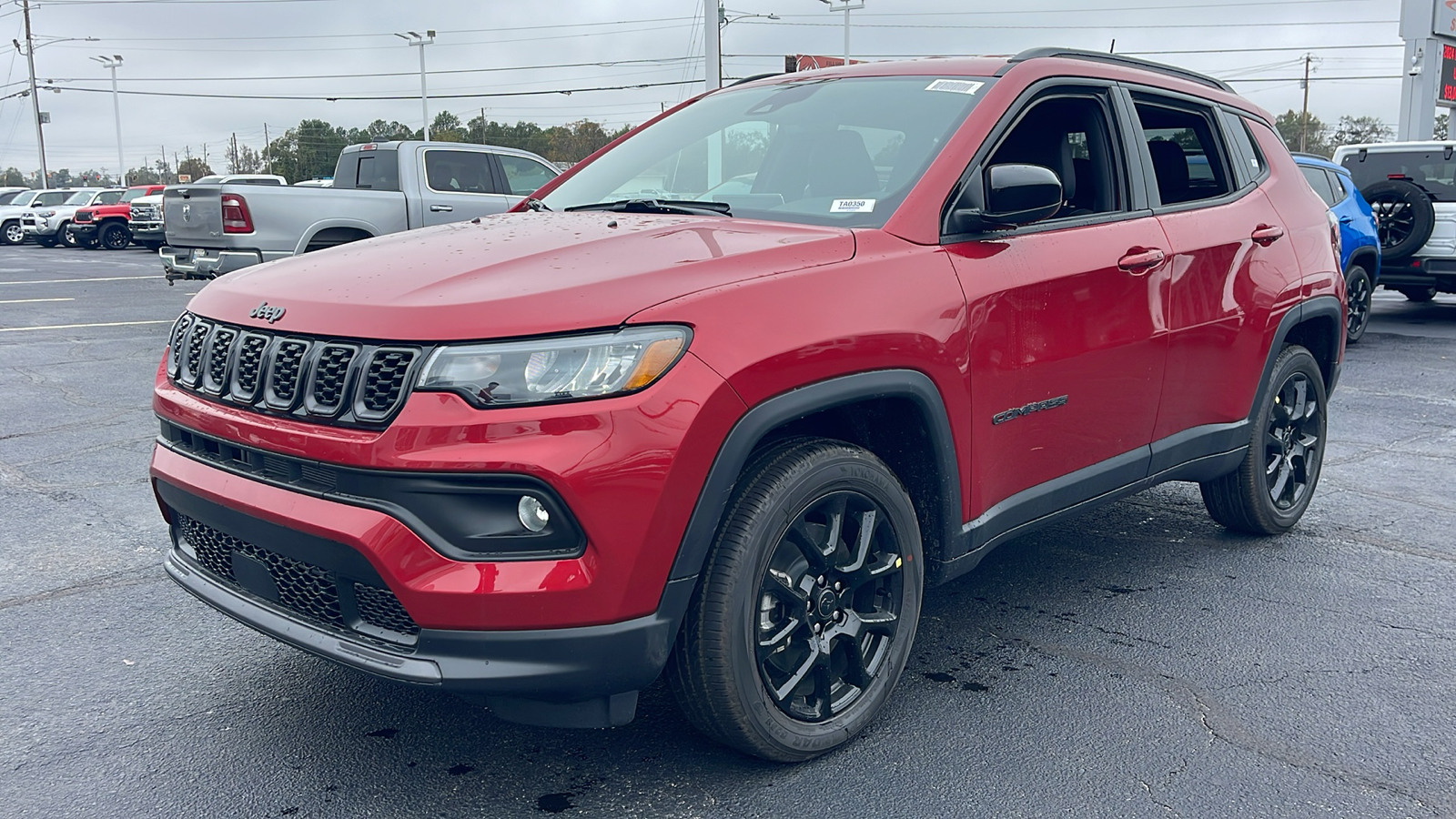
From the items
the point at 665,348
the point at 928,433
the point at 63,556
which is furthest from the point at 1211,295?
the point at 63,556

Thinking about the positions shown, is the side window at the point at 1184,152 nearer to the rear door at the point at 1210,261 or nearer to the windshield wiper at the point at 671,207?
the rear door at the point at 1210,261

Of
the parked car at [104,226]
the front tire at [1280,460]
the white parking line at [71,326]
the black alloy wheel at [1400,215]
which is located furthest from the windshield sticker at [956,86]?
the parked car at [104,226]

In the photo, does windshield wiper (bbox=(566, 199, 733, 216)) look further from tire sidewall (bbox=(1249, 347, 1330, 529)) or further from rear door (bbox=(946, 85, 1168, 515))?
tire sidewall (bbox=(1249, 347, 1330, 529))

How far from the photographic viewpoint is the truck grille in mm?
2430

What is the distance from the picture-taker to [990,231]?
10.7 feet

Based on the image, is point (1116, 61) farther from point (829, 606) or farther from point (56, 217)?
point (56, 217)

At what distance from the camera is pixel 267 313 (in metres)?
2.71

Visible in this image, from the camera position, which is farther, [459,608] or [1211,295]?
[1211,295]

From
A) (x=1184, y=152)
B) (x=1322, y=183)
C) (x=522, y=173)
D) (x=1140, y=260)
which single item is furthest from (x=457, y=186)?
(x=1140, y=260)

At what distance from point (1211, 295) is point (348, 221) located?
970 centimetres

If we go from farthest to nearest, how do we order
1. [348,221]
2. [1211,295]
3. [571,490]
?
[348,221], [1211,295], [571,490]

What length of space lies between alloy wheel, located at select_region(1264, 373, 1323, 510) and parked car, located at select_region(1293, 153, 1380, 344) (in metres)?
6.52

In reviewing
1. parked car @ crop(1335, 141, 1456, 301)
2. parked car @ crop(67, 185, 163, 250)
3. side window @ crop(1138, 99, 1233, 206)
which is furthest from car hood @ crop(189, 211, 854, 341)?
parked car @ crop(67, 185, 163, 250)

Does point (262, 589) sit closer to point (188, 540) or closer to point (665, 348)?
point (188, 540)
